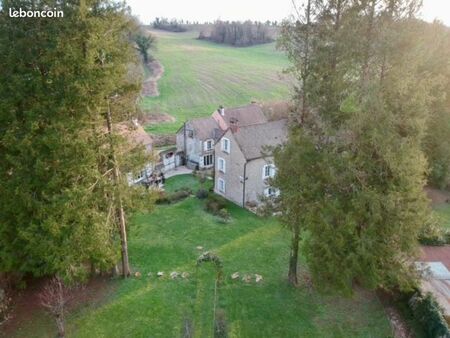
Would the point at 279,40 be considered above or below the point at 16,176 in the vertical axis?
above

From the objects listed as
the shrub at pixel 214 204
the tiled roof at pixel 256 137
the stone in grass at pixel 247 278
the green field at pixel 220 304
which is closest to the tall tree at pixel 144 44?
the tiled roof at pixel 256 137

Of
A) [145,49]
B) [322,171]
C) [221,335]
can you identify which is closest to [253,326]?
[221,335]

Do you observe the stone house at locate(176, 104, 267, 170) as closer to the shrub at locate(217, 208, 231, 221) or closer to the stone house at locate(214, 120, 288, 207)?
the stone house at locate(214, 120, 288, 207)

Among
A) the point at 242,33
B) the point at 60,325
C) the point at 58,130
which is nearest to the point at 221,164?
the point at 58,130

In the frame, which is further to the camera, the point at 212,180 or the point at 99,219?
the point at 212,180

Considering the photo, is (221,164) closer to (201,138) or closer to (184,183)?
(184,183)

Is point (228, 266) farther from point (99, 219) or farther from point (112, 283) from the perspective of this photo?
point (99, 219)
